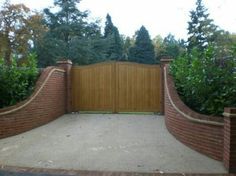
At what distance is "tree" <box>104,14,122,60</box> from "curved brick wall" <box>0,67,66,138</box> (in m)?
27.1

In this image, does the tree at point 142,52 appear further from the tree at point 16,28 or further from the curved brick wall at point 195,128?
the curved brick wall at point 195,128

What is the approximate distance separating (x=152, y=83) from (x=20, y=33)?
20.3 m

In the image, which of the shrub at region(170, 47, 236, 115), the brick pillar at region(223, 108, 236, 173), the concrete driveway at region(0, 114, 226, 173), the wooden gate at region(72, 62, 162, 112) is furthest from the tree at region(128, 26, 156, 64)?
the brick pillar at region(223, 108, 236, 173)

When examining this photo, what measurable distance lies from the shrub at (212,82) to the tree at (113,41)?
31.3 m

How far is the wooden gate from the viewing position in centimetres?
1370

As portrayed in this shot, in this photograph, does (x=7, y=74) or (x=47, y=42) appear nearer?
(x=7, y=74)

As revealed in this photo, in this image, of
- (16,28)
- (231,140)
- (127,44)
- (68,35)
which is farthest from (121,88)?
(127,44)

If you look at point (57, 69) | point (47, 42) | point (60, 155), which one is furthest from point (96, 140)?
point (47, 42)

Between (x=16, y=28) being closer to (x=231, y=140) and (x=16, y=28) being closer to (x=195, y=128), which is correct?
(x=195, y=128)

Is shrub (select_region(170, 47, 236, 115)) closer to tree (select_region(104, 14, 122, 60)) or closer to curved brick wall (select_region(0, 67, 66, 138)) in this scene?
curved brick wall (select_region(0, 67, 66, 138))

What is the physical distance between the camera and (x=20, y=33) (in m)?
31.0

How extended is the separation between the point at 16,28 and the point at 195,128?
2613cm

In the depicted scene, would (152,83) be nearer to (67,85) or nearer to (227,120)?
(67,85)

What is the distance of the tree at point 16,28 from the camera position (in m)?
30.4
